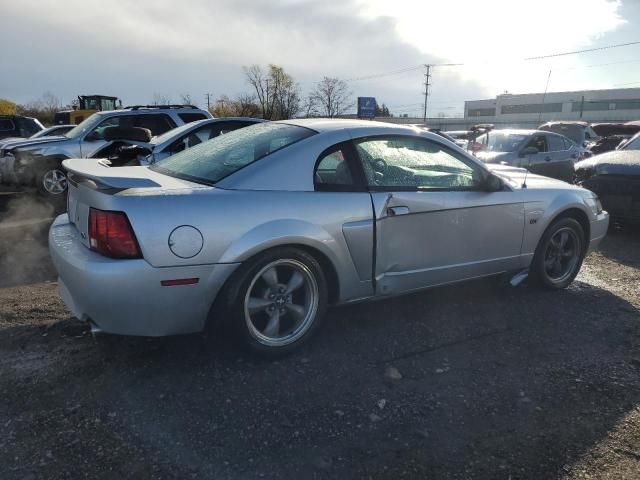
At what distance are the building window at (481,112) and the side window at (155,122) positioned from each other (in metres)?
95.1

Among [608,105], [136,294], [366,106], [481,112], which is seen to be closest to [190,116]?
[136,294]

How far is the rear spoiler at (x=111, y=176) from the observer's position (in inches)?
118

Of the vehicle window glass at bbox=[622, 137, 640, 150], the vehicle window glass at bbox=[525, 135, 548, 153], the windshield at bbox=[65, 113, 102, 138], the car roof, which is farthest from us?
the vehicle window glass at bbox=[525, 135, 548, 153]

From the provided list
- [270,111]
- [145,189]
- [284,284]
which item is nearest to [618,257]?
[284,284]

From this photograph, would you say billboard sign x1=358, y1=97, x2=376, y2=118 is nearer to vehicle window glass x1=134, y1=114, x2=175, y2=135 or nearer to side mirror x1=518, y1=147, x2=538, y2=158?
side mirror x1=518, y1=147, x2=538, y2=158

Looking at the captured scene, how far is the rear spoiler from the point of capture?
3.01m

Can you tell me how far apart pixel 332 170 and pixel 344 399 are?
1.51 meters

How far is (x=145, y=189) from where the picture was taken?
2.96 m

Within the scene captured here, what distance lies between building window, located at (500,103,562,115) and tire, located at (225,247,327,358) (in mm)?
89871

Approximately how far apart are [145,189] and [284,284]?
1048 millimetres

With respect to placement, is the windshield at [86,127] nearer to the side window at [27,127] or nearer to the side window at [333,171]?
the side window at [333,171]

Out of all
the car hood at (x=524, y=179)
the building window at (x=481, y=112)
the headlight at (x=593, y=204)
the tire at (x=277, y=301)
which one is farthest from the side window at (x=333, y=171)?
the building window at (x=481, y=112)

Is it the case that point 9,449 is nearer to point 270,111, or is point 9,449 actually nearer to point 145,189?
point 145,189

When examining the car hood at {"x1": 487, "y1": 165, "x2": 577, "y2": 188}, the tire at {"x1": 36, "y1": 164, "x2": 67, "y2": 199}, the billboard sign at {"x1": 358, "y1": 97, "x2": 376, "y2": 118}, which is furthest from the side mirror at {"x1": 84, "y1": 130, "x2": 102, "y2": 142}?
the billboard sign at {"x1": 358, "y1": 97, "x2": 376, "y2": 118}
